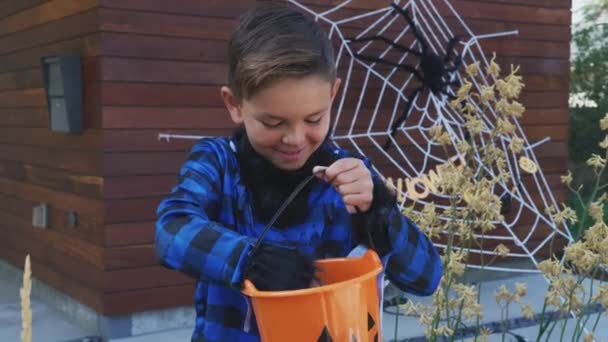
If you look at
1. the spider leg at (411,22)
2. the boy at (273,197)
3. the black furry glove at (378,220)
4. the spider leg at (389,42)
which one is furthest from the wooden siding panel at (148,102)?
the black furry glove at (378,220)

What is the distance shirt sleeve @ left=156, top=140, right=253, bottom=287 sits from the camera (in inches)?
47.8

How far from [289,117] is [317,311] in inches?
13.9

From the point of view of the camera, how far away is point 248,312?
4.63 feet

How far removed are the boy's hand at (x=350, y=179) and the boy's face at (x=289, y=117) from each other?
0.09 meters

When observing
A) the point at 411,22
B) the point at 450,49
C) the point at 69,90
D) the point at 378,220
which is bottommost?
the point at 378,220

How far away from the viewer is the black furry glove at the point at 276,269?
46.1 inches

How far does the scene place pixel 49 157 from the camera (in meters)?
5.14

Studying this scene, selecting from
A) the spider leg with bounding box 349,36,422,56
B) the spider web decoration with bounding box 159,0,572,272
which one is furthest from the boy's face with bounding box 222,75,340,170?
the spider leg with bounding box 349,36,422,56

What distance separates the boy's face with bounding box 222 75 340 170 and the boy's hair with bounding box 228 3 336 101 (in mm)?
16

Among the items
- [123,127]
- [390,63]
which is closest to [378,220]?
[123,127]

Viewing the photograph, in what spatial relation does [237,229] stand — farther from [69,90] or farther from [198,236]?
[69,90]

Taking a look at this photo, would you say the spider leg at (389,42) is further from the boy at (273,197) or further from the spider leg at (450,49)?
the boy at (273,197)

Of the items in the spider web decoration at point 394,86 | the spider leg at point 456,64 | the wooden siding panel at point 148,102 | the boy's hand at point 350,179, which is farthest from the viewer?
the spider leg at point 456,64

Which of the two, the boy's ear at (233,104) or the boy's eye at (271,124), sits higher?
the boy's ear at (233,104)
